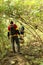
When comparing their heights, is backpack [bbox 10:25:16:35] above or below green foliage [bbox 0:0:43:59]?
below

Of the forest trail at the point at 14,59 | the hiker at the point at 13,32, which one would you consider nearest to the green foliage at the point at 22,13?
the hiker at the point at 13,32

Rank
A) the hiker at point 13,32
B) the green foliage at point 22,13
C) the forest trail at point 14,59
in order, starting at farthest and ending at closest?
1. the hiker at point 13,32
2. the forest trail at point 14,59
3. the green foliage at point 22,13

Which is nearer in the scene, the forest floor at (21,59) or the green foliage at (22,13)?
the green foliage at (22,13)

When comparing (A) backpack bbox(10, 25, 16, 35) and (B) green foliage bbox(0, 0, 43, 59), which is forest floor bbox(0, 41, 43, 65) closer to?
(A) backpack bbox(10, 25, 16, 35)

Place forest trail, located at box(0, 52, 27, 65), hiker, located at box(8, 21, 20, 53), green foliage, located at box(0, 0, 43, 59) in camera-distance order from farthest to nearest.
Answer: hiker, located at box(8, 21, 20, 53) < forest trail, located at box(0, 52, 27, 65) < green foliage, located at box(0, 0, 43, 59)

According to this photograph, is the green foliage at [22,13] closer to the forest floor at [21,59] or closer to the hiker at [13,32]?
the hiker at [13,32]

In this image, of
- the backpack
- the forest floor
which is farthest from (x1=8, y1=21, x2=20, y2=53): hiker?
the forest floor

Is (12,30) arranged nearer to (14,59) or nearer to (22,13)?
(22,13)

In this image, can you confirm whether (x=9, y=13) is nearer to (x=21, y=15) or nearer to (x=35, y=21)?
(x=21, y=15)

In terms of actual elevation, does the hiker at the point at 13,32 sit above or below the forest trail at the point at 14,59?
above

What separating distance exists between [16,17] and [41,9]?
1.60 m

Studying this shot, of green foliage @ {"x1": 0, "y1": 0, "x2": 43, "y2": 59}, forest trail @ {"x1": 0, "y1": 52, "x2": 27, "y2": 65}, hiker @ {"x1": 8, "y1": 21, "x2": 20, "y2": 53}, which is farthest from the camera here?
hiker @ {"x1": 8, "y1": 21, "x2": 20, "y2": 53}

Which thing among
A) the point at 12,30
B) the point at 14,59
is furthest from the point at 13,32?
the point at 14,59

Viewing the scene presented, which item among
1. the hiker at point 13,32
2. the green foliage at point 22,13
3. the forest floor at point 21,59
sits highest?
the green foliage at point 22,13
